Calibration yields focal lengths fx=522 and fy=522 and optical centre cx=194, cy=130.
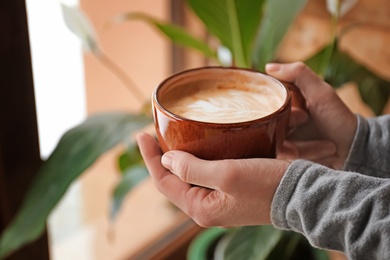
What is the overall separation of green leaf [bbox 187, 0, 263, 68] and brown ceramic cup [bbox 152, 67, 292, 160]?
0.81 feet

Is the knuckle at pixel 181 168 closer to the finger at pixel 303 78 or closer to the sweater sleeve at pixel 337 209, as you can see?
the sweater sleeve at pixel 337 209

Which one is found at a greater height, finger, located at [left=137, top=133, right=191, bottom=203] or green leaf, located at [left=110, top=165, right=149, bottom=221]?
finger, located at [left=137, top=133, right=191, bottom=203]

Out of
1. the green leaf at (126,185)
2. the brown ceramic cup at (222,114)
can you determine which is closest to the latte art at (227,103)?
the brown ceramic cup at (222,114)

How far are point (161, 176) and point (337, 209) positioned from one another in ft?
0.66

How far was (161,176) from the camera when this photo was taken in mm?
596

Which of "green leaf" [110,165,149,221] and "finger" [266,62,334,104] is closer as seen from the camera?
"finger" [266,62,334,104]

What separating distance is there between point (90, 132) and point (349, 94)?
737 mm

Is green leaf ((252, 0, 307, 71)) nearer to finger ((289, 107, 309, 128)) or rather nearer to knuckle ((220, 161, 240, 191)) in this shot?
finger ((289, 107, 309, 128))

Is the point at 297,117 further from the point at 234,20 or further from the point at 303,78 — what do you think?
the point at 234,20

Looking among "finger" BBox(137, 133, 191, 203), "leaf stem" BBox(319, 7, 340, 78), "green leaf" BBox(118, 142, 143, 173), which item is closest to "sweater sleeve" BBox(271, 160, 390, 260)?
"finger" BBox(137, 133, 191, 203)

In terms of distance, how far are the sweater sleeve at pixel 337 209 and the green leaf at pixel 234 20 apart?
1.26 ft

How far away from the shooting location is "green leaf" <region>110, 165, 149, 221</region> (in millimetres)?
961

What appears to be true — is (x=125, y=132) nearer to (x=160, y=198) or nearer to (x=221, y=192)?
(x=221, y=192)

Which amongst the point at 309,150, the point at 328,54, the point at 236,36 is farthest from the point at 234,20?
the point at 309,150
